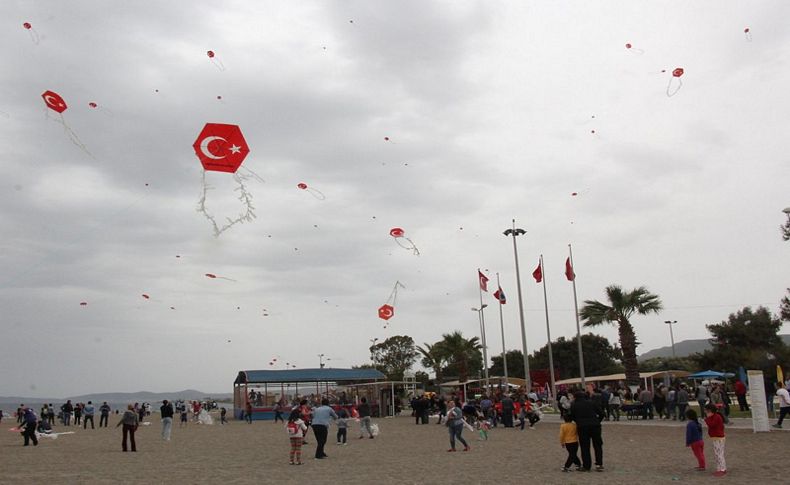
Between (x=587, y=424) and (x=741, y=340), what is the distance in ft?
193

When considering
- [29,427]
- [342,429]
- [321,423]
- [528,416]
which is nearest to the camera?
[321,423]

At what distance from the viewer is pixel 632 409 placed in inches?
1180

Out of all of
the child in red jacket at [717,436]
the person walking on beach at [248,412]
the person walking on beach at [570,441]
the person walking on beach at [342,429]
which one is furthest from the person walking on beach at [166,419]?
the child in red jacket at [717,436]

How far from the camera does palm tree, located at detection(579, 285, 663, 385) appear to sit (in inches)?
1496

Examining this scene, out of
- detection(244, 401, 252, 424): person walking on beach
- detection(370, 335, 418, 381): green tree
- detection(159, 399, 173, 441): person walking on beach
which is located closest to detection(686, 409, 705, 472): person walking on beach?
detection(159, 399, 173, 441): person walking on beach

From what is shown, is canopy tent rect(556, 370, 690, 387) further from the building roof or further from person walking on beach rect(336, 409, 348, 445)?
person walking on beach rect(336, 409, 348, 445)

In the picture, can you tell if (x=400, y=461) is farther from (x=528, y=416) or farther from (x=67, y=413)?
(x=67, y=413)

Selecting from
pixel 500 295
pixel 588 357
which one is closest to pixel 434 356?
pixel 500 295

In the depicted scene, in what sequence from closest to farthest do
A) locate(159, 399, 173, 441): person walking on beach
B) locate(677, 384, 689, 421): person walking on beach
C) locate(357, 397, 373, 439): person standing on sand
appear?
locate(357, 397, 373, 439): person standing on sand → locate(159, 399, 173, 441): person walking on beach → locate(677, 384, 689, 421): person walking on beach

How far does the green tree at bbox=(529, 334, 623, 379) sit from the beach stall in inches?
1936

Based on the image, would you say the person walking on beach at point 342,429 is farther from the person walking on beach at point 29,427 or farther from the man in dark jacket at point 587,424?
the man in dark jacket at point 587,424

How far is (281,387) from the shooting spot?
147ft

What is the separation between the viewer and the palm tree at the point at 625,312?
125 feet

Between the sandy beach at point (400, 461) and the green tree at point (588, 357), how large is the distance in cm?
6778
